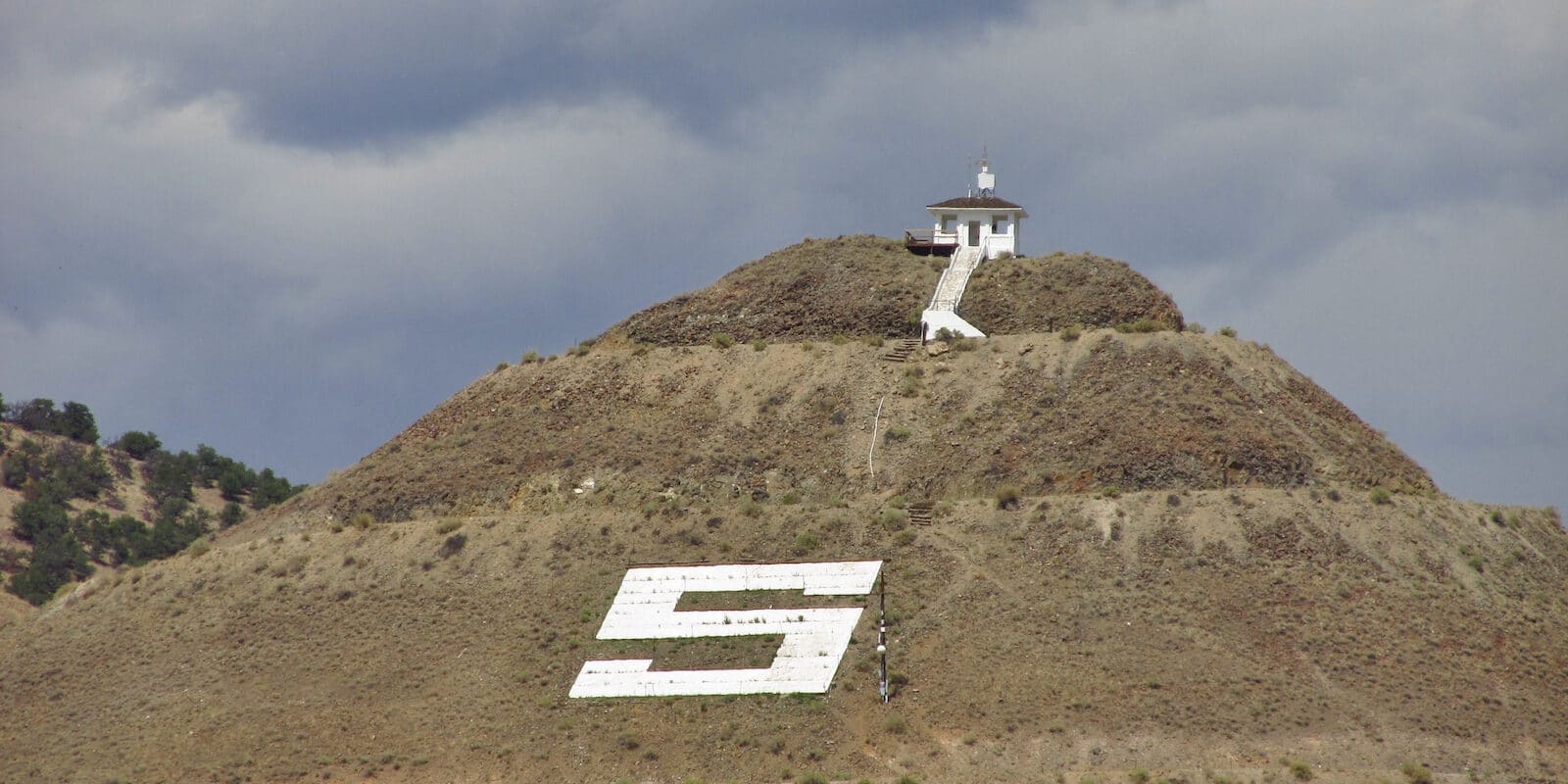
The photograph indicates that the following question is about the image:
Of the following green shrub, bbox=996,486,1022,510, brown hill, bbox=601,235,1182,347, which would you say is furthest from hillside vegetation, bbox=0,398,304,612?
green shrub, bbox=996,486,1022,510

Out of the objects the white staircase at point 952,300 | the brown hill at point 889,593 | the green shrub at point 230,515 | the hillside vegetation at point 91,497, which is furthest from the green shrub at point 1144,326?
the green shrub at point 230,515

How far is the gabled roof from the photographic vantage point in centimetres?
7912

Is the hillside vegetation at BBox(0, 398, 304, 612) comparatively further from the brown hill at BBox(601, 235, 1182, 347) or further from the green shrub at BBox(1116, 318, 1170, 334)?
the green shrub at BBox(1116, 318, 1170, 334)

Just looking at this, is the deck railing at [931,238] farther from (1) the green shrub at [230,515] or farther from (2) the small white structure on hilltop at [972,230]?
(1) the green shrub at [230,515]

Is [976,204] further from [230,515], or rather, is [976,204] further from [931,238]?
[230,515]

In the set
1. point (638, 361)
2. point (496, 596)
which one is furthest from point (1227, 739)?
point (638, 361)

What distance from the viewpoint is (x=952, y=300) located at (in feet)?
237

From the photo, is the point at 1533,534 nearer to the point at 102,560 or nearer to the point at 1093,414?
the point at 1093,414

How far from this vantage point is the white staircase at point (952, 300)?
70.8 meters

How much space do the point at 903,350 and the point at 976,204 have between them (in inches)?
Result: 475

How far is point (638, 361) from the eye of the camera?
71.9 meters

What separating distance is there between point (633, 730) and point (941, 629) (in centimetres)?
948

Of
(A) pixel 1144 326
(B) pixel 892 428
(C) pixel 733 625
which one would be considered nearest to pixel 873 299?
(B) pixel 892 428

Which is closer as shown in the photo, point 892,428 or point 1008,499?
point 1008,499
